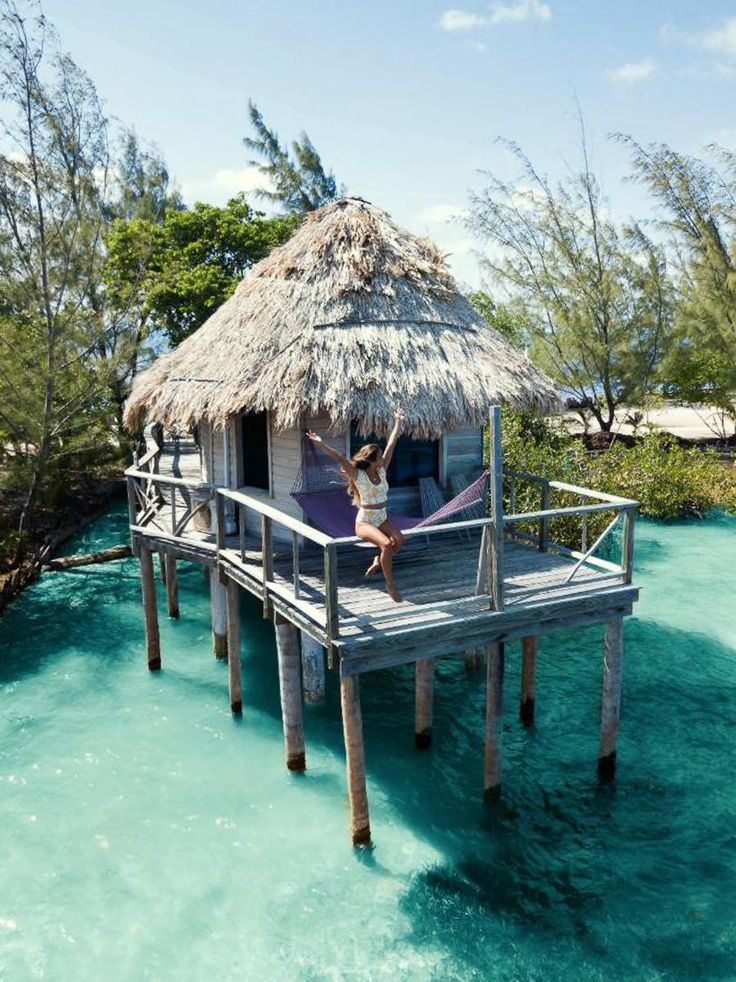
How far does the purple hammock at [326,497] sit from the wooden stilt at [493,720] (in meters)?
1.65

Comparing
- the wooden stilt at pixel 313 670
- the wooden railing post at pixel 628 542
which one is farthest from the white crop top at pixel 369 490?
the wooden stilt at pixel 313 670

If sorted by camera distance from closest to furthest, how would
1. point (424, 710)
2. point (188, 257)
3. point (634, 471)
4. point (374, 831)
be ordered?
point (374, 831), point (424, 710), point (634, 471), point (188, 257)

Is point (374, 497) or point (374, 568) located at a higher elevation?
point (374, 497)

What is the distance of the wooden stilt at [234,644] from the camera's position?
369 inches

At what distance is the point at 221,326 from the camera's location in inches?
436

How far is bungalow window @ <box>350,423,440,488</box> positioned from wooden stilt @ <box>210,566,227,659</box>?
3.10 metres

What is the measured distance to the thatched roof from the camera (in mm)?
8922

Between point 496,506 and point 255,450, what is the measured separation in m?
4.54

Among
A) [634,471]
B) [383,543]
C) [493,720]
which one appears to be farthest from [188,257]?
[493,720]

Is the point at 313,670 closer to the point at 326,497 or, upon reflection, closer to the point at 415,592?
the point at 326,497

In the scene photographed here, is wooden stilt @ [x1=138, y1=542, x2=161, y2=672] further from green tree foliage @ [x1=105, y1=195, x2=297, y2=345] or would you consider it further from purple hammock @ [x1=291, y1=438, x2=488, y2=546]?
green tree foliage @ [x1=105, y1=195, x2=297, y2=345]

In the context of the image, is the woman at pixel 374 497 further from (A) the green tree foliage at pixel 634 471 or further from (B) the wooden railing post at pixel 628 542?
(A) the green tree foliage at pixel 634 471

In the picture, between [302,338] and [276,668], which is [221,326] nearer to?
[302,338]

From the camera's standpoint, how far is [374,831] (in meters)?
7.68
